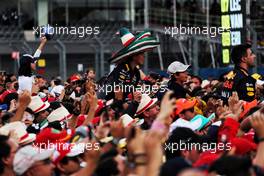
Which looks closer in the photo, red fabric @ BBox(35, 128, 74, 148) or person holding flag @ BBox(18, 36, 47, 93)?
red fabric @ BBox(35, 128, 74, 148)

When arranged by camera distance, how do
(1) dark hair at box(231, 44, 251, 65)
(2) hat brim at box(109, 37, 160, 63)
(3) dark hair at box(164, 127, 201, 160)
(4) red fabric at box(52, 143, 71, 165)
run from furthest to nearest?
1. (1) dark hair at box(231, 44, 251, 65)
2. (2) hat brim at box(109, 37, 160, 63)
3. (3) dark hair at box(164, 127, 201, 160)
4. (4) red fabric at box(52, 143, 71, 165)

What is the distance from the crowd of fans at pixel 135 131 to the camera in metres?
7.56

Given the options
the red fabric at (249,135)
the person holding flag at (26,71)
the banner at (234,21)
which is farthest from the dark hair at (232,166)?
the banner at (234,21)

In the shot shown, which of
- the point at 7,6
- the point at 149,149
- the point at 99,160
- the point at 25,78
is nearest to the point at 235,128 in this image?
the point at 99,160

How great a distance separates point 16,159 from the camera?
8703 mm

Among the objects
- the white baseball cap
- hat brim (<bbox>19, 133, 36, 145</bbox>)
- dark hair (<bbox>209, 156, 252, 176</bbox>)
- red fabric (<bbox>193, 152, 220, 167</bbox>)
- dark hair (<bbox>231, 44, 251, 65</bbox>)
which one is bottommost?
hat brim (<bbox>19, 133, 36, 145</bbox>)

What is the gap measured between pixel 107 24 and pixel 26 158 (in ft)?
107

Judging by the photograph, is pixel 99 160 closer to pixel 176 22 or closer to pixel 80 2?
pixel 176 22

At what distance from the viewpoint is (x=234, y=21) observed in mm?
21188

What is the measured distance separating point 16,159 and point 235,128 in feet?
7.49

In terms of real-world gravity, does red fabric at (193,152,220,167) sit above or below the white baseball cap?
below

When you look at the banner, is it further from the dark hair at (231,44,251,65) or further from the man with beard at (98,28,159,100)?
the man with beard at (98,28,159,100)

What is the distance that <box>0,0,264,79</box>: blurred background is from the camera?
104 feet

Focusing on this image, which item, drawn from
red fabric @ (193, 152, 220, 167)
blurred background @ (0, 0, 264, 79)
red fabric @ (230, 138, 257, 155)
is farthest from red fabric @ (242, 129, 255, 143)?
blurred background @ (0, 0, 264, 79)
